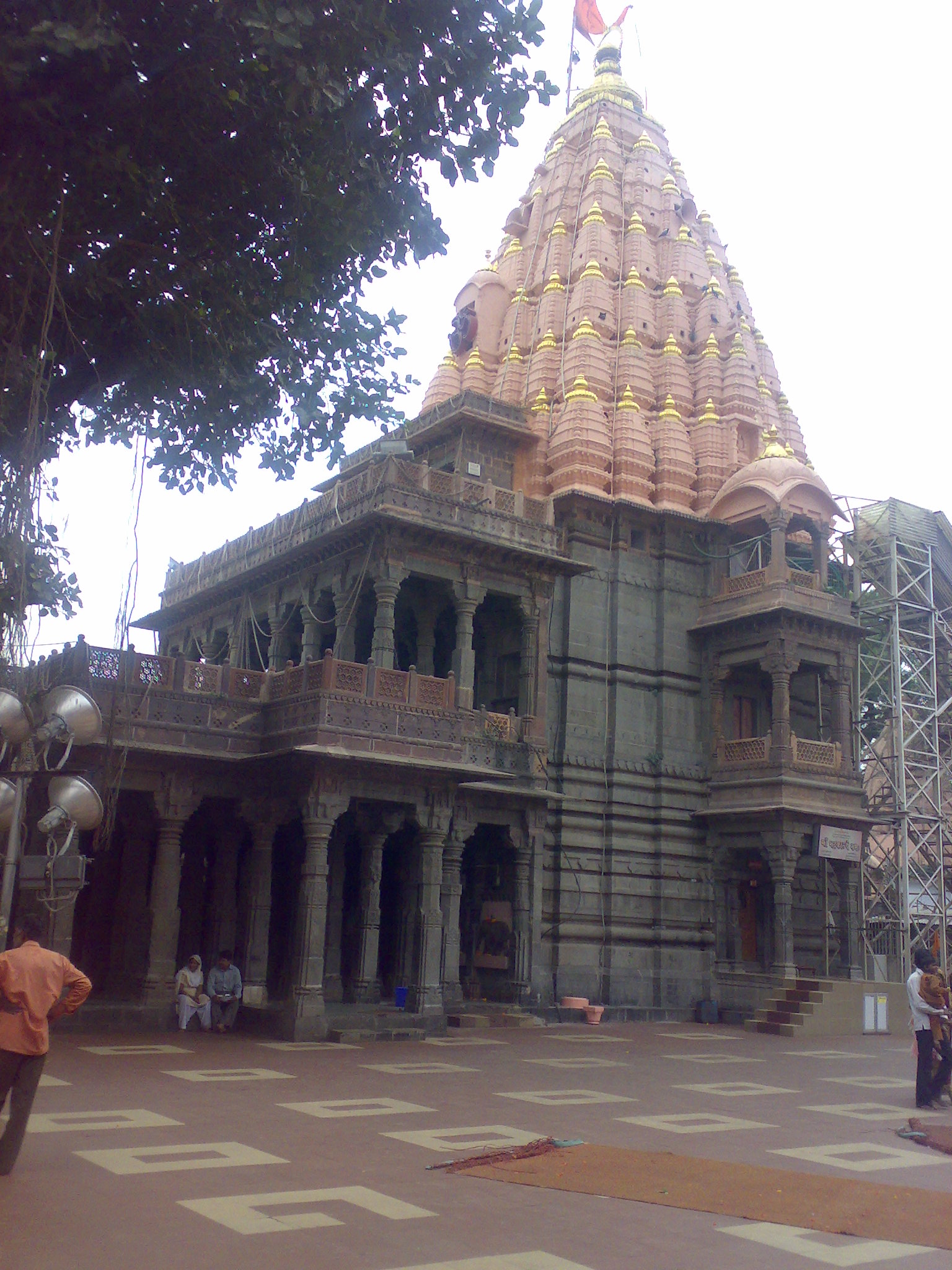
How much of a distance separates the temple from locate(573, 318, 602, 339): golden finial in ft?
1.83

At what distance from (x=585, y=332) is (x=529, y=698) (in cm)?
1184

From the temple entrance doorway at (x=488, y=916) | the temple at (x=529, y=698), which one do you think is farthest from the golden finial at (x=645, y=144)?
the temple entrance doorway at (x=488, y=916)

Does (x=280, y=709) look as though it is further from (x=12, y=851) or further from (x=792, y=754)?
(x=792, y=754)

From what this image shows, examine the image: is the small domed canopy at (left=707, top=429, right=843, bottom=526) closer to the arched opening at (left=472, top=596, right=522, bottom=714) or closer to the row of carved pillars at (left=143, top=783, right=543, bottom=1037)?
the arched opening at (left=472, top=596, right=522, bottom=714)

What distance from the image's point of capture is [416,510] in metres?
25.3

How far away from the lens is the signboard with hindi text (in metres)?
28.5

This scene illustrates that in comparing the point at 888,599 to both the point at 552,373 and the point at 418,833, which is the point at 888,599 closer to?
the point at 552,373

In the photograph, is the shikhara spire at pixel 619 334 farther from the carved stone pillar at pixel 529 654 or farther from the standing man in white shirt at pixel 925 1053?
the standing man in white shirt at pixel 925 1053

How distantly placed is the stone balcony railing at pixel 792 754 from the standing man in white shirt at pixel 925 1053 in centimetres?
1445

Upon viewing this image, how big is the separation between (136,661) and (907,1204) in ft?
55.6

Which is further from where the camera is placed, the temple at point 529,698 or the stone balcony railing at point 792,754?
the stone balcony railing at point 792,754

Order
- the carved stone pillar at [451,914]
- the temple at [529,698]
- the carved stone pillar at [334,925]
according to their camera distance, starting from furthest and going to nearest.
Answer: the carved stone pillar at [334,925] < the carved stone pillar at [451,914] < the temple at [529,698]

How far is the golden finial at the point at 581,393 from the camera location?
31.8 metres

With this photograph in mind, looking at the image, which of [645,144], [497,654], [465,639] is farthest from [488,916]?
[645,144]
